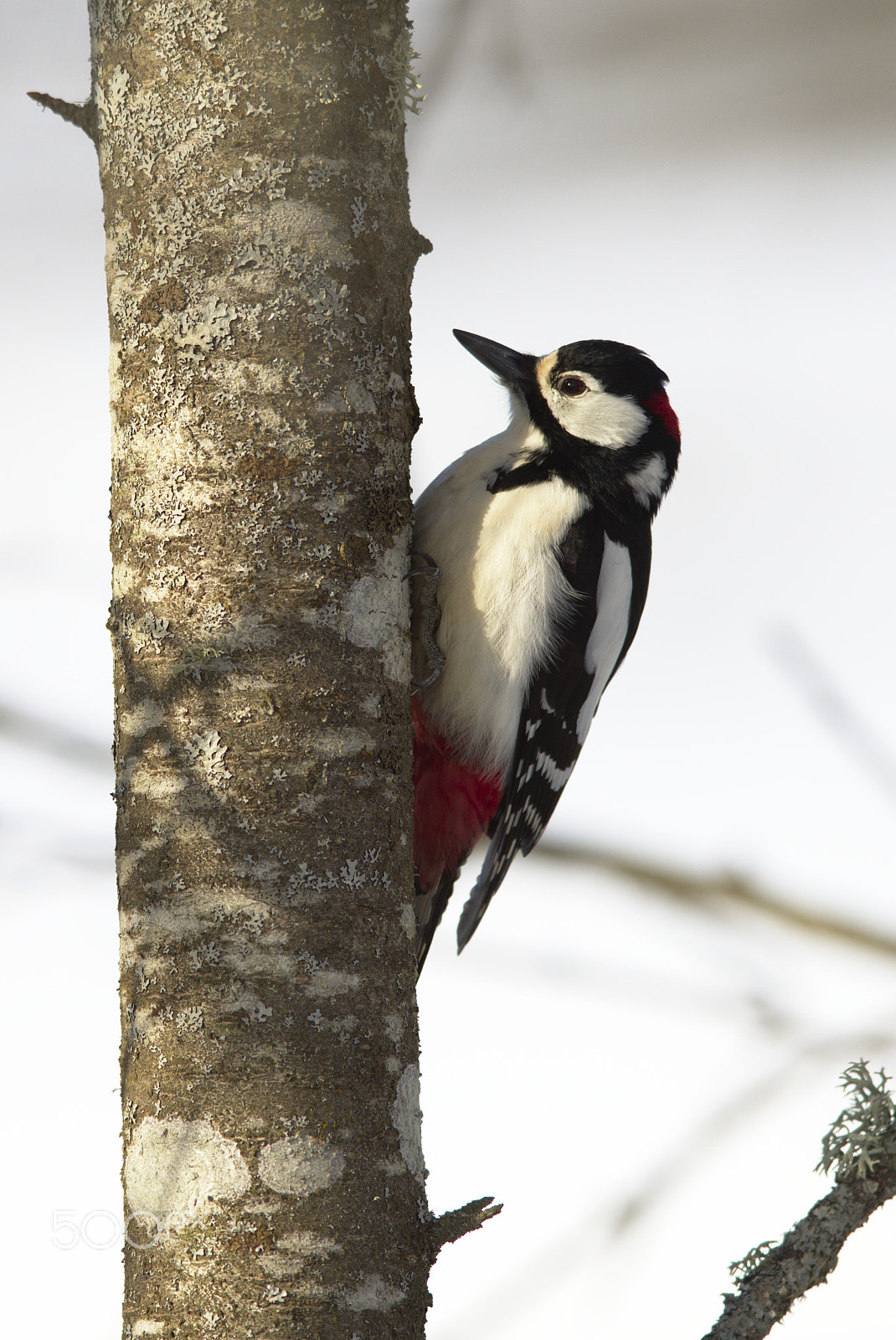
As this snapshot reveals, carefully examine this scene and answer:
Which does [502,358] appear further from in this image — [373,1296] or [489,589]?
[373,1296]

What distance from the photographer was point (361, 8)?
1.54 metres

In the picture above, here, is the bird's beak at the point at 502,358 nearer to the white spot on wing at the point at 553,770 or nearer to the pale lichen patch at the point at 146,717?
the white spot on wing at the point at 553,770

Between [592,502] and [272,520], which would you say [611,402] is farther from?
[272,520]

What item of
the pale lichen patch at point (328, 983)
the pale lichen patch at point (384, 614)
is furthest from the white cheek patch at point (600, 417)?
the pale lichen patch at point (328, 983)

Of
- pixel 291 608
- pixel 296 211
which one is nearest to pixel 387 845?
pixel 291 608

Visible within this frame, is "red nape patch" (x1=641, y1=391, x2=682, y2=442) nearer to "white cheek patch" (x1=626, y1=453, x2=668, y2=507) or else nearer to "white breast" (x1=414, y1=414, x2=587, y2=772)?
"white cheek patch" (x1=626, y1=453, x2=668, y2=507)

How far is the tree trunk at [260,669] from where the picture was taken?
1272 mm

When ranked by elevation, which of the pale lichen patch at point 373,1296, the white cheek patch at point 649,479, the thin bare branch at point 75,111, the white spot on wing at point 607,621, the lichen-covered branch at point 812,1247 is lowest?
the lichen-covered branch at point 812,1247

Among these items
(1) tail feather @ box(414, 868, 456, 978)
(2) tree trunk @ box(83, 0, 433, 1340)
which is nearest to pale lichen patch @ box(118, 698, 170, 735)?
(2) tree trunk @ box(83, 0, 433, 1340)

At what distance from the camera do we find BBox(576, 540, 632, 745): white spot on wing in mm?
2547

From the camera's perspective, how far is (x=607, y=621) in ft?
8.53

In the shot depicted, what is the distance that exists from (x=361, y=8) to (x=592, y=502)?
3.93 feet

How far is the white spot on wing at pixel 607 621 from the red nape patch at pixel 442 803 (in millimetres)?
265

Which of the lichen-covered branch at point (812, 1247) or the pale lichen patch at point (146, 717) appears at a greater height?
the pale lichen patch at point (146, 717)
